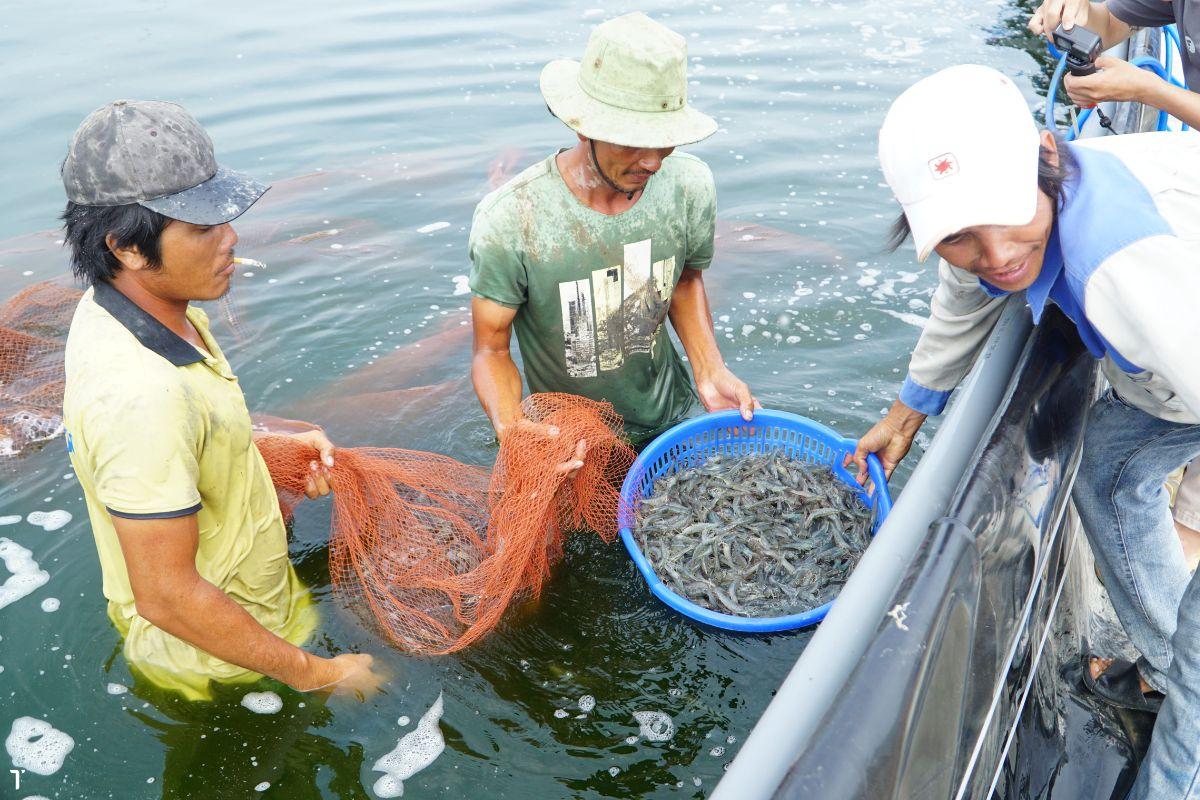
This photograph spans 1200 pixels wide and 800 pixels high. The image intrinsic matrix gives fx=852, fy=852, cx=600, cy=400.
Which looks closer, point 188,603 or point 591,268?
point 188,603

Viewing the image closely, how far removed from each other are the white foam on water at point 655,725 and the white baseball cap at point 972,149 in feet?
8.08

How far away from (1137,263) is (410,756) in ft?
10.7

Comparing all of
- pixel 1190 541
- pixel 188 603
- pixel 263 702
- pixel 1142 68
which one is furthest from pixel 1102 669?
pixel 263 702

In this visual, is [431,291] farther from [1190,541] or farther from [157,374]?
[1190,541]

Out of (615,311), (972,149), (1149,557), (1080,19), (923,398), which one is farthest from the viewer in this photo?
(1080,19)

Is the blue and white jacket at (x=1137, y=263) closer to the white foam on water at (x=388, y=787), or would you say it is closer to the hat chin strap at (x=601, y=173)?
the hat chin strap at (x=601, y=173)

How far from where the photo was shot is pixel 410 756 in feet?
12.1

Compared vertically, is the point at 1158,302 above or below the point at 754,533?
above

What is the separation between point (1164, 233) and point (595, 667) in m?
2.92

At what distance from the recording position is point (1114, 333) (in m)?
2.24

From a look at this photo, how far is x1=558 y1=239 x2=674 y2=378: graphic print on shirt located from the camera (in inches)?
154

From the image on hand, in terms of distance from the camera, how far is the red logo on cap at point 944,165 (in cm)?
227

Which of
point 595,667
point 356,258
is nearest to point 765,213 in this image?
point 356,258

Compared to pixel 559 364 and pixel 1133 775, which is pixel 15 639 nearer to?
pixel 559 364
